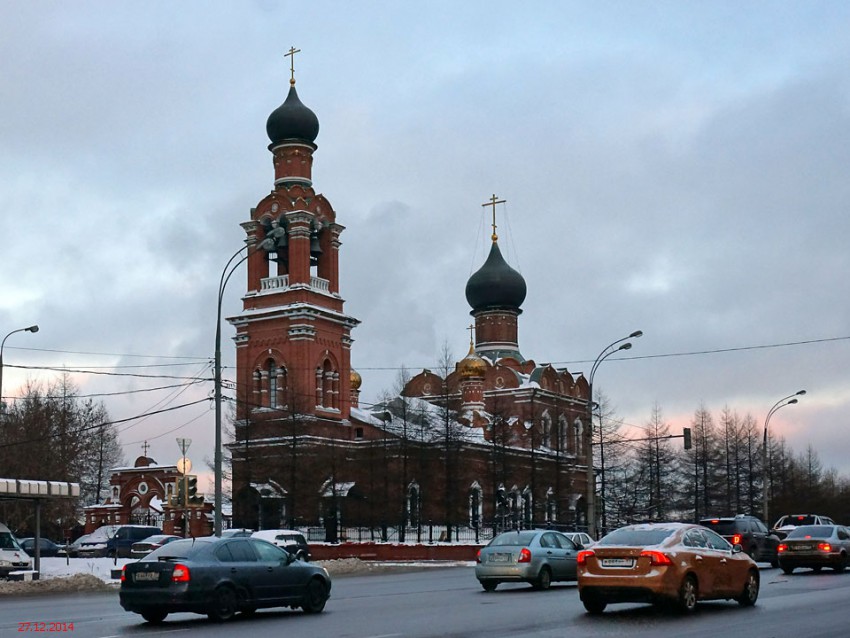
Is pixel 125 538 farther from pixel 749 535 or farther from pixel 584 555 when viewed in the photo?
pixel 584 555

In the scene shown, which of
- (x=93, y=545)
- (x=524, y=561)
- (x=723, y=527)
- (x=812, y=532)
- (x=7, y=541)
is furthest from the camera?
(x=93, y=545)

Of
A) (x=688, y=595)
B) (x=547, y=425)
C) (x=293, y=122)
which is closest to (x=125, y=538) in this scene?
(x=293, y=122)

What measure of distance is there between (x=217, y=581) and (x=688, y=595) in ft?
22.4

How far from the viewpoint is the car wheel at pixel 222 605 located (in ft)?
54.7

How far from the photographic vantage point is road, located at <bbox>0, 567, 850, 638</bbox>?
48.5 ft

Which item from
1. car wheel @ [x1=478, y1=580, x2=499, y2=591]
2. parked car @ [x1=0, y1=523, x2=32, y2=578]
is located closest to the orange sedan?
car wheel @ [x1=478, y1=580, x2=499, y2=591]

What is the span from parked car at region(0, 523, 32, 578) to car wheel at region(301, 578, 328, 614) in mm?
15141

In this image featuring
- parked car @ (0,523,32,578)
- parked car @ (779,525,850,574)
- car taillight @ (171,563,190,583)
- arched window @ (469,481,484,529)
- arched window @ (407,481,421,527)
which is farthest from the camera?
arched window @ (469,481,484,529)

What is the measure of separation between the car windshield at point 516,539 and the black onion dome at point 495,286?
63.7 m

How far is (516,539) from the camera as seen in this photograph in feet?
78.7

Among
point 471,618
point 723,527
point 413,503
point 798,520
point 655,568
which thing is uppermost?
point 655,568

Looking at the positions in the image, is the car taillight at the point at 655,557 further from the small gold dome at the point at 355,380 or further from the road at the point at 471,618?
the small gold dome at the point at 355,380

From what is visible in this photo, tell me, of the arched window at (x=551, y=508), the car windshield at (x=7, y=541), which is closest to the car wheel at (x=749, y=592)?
the car windshield at (x=7, y=541)

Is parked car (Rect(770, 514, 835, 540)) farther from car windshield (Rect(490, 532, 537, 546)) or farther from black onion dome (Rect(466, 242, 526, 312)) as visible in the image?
black onion dome (Rect(466, 242, 526, 312))
